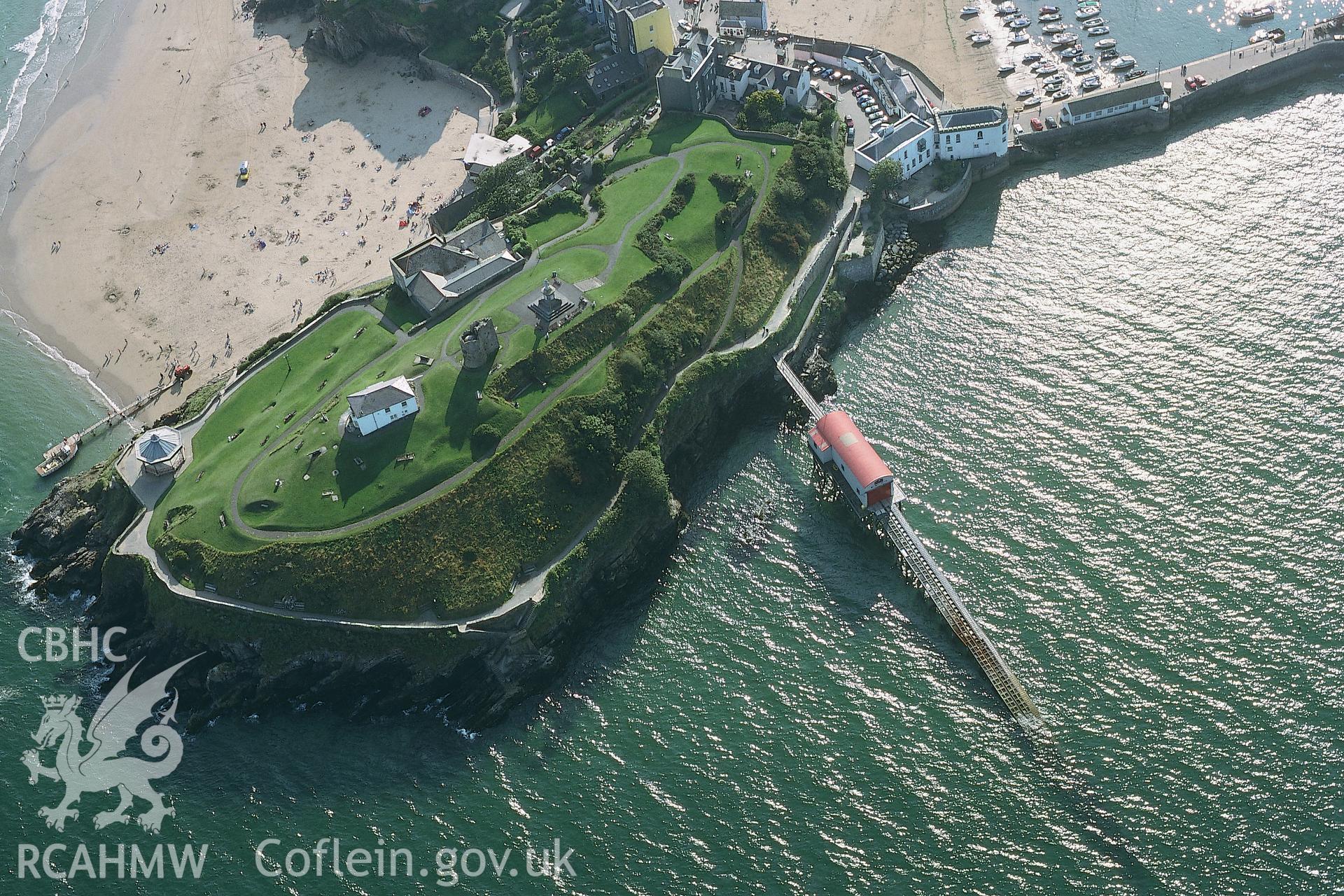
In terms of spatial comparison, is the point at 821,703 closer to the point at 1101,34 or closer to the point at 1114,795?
the point at 1114,795

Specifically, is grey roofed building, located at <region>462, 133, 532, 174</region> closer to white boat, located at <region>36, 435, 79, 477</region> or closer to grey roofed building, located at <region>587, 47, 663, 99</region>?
grey roofed building, located at <region>587, 47, 663, 99</region>

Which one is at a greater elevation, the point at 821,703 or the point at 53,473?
the point at 53,473

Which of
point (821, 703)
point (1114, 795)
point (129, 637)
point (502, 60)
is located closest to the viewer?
point (1114, 795)

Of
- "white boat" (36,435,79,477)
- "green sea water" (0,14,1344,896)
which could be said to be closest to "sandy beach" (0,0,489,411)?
"white boat" (36,435,79,477)

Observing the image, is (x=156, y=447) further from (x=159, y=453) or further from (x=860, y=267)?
(x=860, y=267)

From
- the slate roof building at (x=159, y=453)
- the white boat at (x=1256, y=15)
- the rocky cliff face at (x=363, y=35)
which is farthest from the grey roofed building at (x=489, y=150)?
the white boat at (x=1256, y=15)

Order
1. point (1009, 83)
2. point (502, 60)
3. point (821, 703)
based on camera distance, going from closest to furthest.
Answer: point (821, 703), point (1009, 83), point (502, 60)

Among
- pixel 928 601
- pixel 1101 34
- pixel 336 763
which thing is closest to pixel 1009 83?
pixel 1101 34

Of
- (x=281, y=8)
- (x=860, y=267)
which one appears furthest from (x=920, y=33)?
(x=281, y=8)

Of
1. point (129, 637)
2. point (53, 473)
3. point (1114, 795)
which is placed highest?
point (53, 473)
